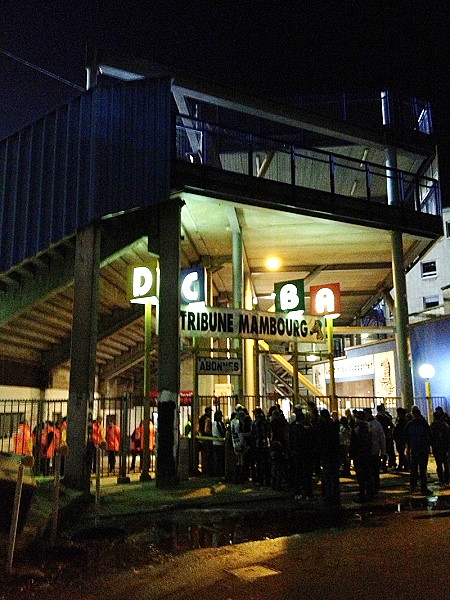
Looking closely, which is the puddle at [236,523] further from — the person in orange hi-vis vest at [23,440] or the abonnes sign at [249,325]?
the abonnes sign at [249,325]

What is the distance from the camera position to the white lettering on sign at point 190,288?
1340cm

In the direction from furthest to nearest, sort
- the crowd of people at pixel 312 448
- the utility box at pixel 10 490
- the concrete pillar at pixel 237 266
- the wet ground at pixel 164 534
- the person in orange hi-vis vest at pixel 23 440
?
the concrete pillar at pixel 237 266, the person in orange hi-vis vest at pixel 23 440, the crowd of people at pixel 312 448, the utility box at pixel 10 490, the wet ground at pixel 164 534

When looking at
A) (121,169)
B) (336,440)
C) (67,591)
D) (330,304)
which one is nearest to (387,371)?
(330,304)

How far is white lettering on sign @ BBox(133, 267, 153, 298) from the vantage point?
13.2m

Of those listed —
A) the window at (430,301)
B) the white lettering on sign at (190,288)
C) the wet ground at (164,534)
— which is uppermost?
the window at (430,301)

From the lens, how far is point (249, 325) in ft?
46.8

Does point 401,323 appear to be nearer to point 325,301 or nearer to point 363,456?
point 325,301

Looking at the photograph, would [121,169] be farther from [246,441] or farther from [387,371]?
[387,371]

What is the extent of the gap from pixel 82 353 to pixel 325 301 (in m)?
7.30

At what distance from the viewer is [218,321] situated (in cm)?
1377

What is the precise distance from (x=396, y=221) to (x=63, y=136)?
964 cm

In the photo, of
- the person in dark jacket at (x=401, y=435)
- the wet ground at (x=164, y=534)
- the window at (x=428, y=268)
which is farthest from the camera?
the window at (x=428, y=268)

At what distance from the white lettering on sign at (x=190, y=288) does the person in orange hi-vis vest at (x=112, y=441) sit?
14.9ft

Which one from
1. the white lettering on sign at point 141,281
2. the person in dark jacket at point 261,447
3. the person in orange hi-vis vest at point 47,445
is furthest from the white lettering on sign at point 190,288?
the person in orange hi-vis vest at point 47,445
